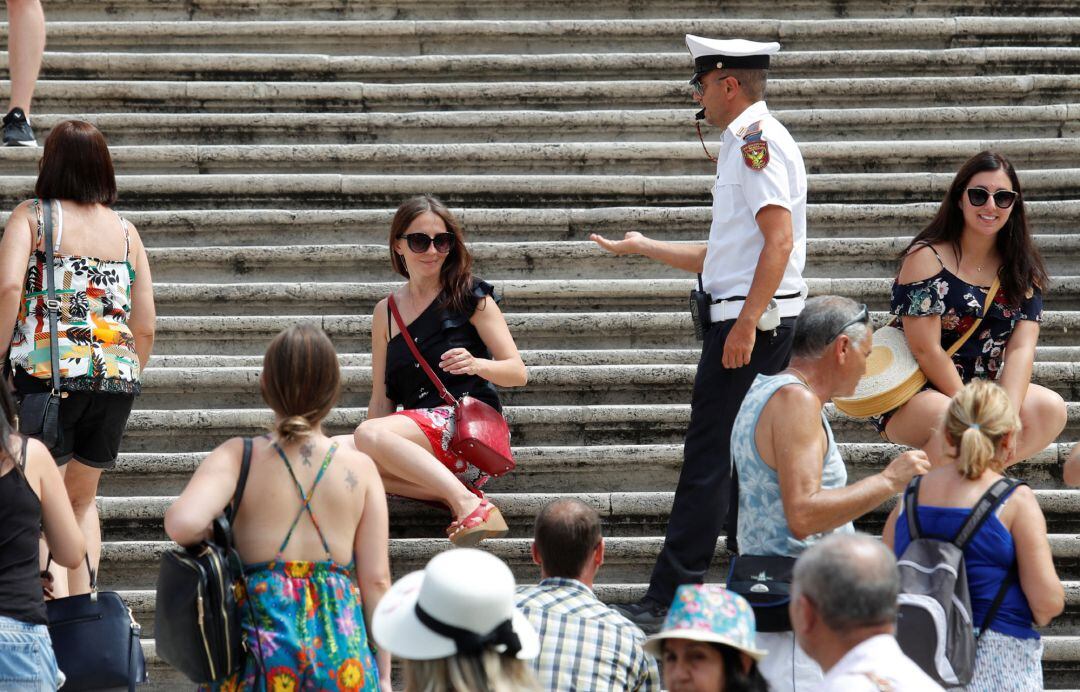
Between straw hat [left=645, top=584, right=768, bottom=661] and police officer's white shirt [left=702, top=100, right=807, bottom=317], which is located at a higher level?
police officer's white shirt [left=702, top=100, right=807, bottom=317]

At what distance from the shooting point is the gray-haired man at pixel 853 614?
8.56 ft

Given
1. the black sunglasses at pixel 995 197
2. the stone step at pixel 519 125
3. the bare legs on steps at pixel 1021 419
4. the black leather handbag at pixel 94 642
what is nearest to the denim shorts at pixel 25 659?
the black leather handbag at pixel 94 642

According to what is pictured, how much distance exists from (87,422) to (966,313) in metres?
3.26

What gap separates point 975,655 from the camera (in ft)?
12.0

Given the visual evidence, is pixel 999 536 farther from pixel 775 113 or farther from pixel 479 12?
pixel 479 12

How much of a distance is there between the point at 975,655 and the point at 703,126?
4487mm

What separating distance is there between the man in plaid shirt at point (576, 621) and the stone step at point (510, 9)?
5690 mm

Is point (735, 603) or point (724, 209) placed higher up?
point (724, 209)

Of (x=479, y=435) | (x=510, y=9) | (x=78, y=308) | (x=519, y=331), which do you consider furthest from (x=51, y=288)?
(x=510, y=9)

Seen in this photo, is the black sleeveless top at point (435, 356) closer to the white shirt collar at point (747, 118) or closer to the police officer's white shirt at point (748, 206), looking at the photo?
the police officer's white shirt at point (748, 206)

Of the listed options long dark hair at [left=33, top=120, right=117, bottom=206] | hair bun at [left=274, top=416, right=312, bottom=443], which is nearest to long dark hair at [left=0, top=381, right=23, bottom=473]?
hair bun at [left=274, top=416, right=312, bottom=443]

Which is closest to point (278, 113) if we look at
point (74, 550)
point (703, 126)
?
point (703, 126)

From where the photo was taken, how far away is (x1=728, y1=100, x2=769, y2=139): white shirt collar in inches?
194

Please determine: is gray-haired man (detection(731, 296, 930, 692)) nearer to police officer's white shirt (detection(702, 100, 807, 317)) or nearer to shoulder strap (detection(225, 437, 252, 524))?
police officer's white shirt (detection(702, 100, 807, 317))
